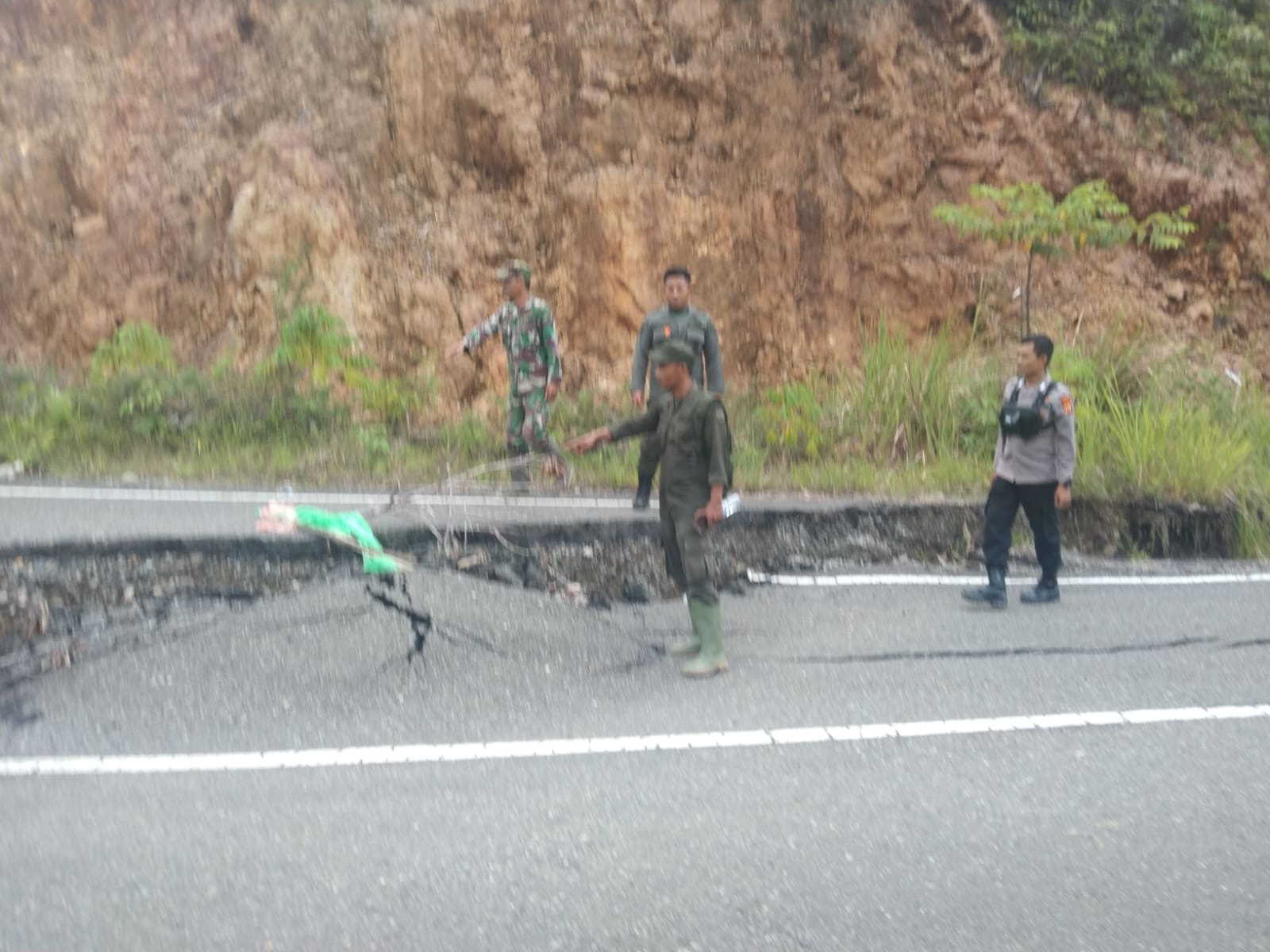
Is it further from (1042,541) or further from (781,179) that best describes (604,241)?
(1042,541)

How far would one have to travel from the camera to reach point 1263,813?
3902 millimetres

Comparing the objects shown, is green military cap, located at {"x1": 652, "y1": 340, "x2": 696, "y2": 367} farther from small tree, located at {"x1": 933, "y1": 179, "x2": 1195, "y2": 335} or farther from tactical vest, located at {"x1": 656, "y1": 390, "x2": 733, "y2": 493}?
small tree, located at {"x1": 933, "y1": 179, "x2": 1195, "y2": 335}

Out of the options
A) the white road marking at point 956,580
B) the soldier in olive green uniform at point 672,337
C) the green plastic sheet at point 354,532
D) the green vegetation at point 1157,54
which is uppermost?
the green vegetation at point 1157,54

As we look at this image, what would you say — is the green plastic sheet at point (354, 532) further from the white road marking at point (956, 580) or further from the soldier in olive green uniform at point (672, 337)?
the white road marking at point (956, 580)

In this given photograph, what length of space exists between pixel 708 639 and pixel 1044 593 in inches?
106

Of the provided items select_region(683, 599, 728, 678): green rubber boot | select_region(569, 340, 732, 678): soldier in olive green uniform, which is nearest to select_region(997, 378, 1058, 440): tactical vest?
select_region(569, 340, 732, 678): soldier in olive green uniform

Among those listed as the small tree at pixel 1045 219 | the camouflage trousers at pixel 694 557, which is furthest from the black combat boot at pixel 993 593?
the small tree at pixel 1045 219

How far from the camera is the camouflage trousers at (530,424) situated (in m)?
8.95

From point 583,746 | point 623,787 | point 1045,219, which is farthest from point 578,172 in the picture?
point 623,787

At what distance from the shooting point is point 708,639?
5.24 metres

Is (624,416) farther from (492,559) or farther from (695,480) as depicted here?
(695,480)

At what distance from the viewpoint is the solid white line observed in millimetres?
4035

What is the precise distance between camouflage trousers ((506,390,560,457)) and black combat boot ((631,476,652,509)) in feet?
3.80

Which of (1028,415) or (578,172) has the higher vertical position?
(578,172)
